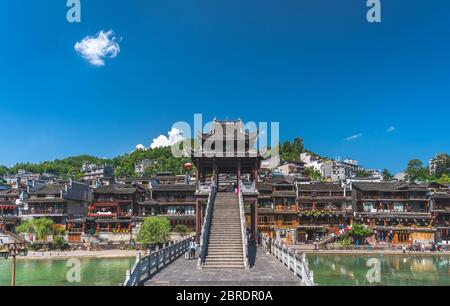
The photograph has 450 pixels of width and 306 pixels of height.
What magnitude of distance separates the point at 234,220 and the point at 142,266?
34.7 feet

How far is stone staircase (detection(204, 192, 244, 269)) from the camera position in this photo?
21.4m

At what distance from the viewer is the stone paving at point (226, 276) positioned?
55.0ft

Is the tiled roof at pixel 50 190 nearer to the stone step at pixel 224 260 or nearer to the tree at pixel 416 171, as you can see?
the stone step at pixel 224 260

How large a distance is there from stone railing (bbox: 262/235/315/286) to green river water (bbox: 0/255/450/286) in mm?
13631

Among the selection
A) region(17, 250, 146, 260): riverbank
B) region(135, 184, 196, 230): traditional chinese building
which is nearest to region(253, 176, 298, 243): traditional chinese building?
region(135, 184, 196, 230): traditional chinese building

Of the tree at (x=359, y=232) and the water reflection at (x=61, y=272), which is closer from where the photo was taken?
the water reflection at (x=61, y=272)

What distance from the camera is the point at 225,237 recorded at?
24.3m

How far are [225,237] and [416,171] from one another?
132456 mm

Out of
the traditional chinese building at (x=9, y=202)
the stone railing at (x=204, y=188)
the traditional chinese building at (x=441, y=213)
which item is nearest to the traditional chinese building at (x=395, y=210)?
the traditional chinese building at (x=441, y=213)

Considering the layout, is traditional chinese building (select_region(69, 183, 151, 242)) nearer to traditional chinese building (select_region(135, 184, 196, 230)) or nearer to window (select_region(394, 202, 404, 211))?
traditional chinese building (select_region(135, 184, 196, 230))

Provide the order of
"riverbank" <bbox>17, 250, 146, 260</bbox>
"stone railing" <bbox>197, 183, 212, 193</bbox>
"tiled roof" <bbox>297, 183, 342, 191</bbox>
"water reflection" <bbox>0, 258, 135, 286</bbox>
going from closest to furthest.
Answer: "stone railing" <bbox>197, 183, 212, 193</bbox> → "water reflection" <bbox>0, 258, 135, 286</bbox> → "riverbank" <bbox>17, 250, 146, 260</bbox> → "tiled roof" <bbox>297, 183, 342, 191</bbox>

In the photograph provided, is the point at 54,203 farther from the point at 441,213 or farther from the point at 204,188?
the point at 441,213
